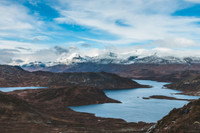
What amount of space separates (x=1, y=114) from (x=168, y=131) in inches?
3940

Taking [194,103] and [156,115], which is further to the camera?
[156,115]

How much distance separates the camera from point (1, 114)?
121188mm

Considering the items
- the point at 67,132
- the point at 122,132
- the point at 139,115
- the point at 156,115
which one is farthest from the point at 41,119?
the point at 156,115

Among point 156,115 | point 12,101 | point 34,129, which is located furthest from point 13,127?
point 156,115

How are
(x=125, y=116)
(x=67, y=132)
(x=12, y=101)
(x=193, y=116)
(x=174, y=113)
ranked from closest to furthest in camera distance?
(x=193, y=116), (x=174, y=113), (x=67, y=132), (x=12, y=101), (x=125, y=116)

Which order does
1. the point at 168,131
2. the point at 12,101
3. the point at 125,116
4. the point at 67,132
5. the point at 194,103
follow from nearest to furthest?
the point at 168,131
the point at 194,103
the point at 67,132
the point at 12,101
the point at 125,116

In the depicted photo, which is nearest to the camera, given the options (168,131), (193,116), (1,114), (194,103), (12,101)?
(168,131)

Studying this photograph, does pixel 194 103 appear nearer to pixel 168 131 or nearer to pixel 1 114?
pixel 168 131

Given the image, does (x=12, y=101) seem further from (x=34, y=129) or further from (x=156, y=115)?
(x=156, y=115)

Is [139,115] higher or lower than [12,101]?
lower

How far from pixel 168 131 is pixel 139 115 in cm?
11569

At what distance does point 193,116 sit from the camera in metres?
59.8

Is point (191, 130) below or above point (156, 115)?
above

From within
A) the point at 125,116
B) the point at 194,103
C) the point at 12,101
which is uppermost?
the point at 194,103
